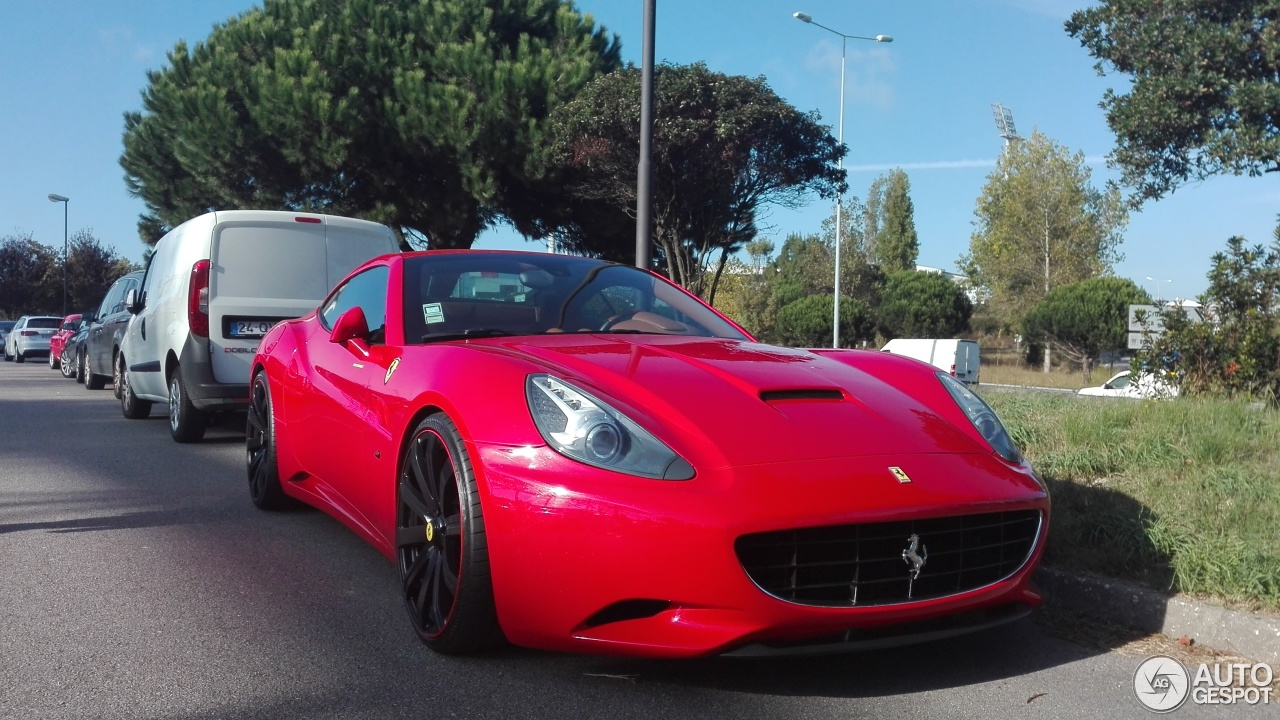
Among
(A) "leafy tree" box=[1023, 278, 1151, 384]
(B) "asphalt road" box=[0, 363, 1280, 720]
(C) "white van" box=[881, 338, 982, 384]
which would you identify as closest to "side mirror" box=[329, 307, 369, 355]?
(B) "asphalt road" box=[0, 363, 1280, 720]

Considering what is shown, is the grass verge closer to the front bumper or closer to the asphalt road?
the asphalt road

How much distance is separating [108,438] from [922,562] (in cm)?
851

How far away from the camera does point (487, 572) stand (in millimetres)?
3174

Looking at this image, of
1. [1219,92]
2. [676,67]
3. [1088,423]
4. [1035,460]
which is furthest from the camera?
[676,67]

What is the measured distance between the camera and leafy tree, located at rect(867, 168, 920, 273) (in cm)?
7156

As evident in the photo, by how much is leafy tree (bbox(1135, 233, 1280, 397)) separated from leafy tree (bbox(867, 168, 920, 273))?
62640mm

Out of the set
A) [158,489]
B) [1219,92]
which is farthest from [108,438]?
[1219,92]

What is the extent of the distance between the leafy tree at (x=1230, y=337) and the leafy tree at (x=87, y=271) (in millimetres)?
58697

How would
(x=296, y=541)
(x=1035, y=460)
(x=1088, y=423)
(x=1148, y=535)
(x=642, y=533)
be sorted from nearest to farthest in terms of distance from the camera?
(x=642, y=533), (x=1148, y=535), (x=296, y=541), (x=1035, y=460), (x=1088, y=423)

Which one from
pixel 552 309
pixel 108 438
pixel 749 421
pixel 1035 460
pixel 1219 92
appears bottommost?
pixel 108 438

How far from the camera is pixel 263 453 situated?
5773mm

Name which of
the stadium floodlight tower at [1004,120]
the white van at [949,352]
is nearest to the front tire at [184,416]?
the white van at [949,352]

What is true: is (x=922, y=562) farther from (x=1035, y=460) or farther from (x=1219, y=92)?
(x=1219, y=92)

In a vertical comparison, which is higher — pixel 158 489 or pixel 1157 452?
pixel 1157 452
